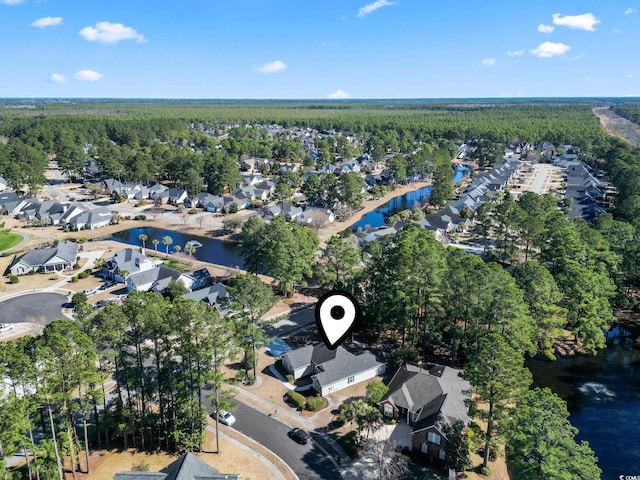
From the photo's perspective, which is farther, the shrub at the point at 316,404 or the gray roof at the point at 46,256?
the gray roof at the point at 46,256

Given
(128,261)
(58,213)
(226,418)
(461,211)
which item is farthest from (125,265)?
(461,211)

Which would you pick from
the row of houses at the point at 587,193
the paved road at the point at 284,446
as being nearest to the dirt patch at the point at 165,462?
the paved road at the point at 284,446

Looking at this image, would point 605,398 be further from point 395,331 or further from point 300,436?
point 300,436

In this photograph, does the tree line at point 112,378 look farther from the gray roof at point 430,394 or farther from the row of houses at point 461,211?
the row of houses at point 461,211

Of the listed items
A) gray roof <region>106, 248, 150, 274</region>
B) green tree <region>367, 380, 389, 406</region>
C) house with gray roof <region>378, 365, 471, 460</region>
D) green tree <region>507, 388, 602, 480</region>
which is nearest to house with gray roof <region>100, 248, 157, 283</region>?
gray roof <region>106, 248, 150, 274</region>

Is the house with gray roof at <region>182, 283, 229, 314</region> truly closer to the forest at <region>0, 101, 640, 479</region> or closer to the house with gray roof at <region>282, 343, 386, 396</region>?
the forest at <region>0, 101, 640, 479</region>

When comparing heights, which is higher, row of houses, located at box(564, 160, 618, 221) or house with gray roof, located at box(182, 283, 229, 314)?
row of houses, located at box(564, 160, 618, 221)

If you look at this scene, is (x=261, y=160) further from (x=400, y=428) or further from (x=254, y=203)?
(x=400, y=428)

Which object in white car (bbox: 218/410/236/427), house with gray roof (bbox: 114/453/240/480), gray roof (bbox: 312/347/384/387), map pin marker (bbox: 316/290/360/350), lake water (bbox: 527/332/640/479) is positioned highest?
map pin marker (bbox: 316/290/360/350)
